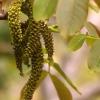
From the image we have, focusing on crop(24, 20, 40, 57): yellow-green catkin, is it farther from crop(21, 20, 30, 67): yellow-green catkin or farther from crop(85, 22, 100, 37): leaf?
crop(85, 22, 100, 37): leaf

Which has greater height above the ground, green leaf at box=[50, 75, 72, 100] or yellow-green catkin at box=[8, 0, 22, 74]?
yellow-green catkin at box=[8, 0, 22, 74]

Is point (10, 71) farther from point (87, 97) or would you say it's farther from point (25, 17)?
point (25, 17)

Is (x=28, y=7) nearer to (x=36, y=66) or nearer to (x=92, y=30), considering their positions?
(x=36, y=66)

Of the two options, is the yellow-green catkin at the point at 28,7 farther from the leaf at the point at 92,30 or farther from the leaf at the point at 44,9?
the leaf at the point at 92,30


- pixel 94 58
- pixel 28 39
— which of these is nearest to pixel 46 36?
pixel 28 39

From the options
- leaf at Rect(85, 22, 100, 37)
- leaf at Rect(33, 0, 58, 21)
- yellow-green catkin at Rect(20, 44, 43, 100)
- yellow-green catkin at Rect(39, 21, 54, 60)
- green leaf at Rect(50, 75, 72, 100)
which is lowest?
green leaf at Rect(50, 75, 72, 100)

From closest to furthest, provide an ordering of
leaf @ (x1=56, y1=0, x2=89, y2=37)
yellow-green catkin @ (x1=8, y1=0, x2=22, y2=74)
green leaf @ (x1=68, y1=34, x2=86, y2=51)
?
leaf @ (x1=56, y1=0, x2=89, y2=37)
yellow-green catkin @ (x1=8, y1=0, x2=22, y2=74)
green leaf @ (x1=68, y1=34, x2=86, y2=51)

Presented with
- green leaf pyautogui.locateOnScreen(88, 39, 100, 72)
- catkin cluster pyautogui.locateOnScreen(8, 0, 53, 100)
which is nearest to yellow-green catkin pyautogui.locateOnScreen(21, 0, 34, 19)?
catkin cluster pyautogui.locateOnScreen(8, 0, 53, 100)
